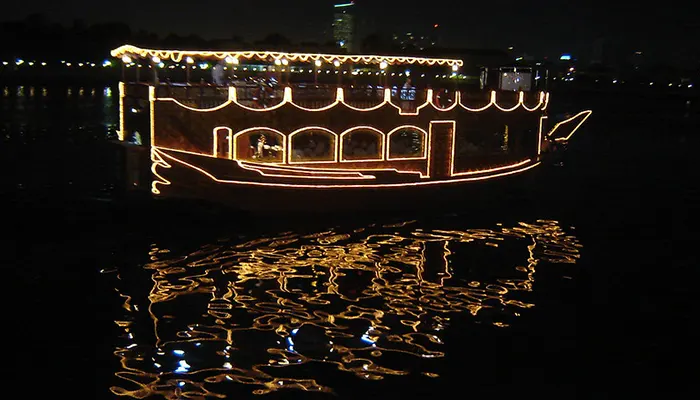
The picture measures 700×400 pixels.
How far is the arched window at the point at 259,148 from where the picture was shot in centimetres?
1853

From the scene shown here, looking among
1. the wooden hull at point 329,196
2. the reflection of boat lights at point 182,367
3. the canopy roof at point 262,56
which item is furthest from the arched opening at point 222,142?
the reflection of boat lights at point 182,367

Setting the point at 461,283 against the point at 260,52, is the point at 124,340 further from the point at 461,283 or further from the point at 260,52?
the point at 260,52

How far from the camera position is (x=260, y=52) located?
18.3 metres

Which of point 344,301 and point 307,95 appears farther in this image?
point 307,95

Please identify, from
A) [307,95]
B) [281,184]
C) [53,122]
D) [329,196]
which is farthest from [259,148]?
[53,122]

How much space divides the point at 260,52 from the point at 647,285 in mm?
10707

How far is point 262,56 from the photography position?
18.5 metres

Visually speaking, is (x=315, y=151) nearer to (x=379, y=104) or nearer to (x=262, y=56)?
(x=379, y=104)

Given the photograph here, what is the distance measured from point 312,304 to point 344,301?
0.61m

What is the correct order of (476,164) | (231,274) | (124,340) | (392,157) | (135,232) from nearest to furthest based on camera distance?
(124,340)
(231,274)
(135,232)
(392,157)
(476,164)

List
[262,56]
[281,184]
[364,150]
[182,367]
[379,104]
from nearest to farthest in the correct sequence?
1. [182,367]
2. [281,184]
3. [262,56]
4. [379,104]
5. [364,150]

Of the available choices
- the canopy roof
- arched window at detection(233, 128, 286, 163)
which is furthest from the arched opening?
the canopy roof

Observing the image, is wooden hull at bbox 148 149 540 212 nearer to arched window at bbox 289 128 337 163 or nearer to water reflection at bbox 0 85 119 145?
arched window at bbox 289 128 337 163

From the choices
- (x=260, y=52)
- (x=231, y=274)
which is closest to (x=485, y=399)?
(x=231, y=274)
